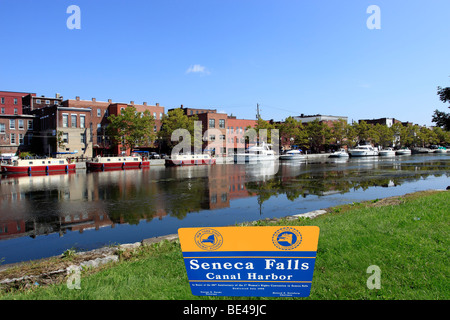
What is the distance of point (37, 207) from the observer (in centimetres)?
1928

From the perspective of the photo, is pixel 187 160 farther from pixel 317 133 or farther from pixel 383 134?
pixel 383 134

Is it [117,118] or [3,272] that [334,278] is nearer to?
[3,272]

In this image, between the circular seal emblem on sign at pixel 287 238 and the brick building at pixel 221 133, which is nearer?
the circular seal emblem on sign at pixel 287 238

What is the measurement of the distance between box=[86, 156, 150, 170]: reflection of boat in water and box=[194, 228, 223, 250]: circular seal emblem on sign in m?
51.9

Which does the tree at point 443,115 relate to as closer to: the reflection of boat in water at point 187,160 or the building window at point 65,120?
the reflection of boat in water at point 187,160

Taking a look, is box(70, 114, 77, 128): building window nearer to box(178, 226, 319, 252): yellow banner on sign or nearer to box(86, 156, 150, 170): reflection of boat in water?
box(86, 156, 150, 170): reflection of boat in water

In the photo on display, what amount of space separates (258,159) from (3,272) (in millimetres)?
64373

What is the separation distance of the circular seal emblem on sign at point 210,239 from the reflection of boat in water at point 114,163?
51867 mm

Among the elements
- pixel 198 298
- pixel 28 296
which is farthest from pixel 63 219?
pixel 198 298

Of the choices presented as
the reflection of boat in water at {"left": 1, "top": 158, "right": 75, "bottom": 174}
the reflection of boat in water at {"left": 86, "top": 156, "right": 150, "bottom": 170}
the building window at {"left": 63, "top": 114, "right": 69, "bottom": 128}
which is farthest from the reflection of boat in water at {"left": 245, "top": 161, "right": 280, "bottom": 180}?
the building window at {"left": 63, "top": 114, "right": 69, "bottom": 128}

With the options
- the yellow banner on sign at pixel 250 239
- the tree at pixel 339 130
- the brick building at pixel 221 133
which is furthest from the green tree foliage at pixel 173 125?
the yellow banner on sign at pixel 250 239

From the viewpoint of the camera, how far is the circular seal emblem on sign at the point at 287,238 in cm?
402

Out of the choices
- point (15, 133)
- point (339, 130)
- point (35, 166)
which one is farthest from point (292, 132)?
point (15, 133)

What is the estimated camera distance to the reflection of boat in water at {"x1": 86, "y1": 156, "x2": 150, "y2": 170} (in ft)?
173
